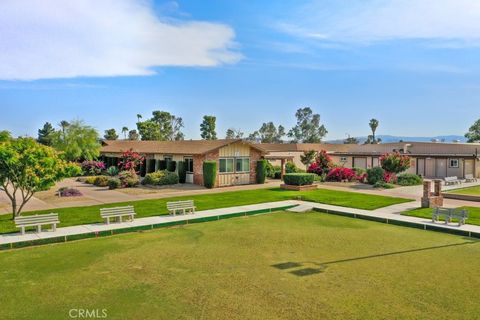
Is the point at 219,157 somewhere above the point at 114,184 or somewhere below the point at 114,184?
above

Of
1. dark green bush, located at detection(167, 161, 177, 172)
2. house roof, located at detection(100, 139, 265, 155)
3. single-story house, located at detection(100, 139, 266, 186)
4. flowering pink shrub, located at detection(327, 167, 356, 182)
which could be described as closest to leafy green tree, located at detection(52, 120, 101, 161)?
house roof, located at detection(100, 139, 265, 155)

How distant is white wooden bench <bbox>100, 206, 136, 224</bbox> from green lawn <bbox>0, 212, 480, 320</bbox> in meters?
1.67

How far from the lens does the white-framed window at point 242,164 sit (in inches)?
1141

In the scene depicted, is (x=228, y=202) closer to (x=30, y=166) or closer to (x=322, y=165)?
(x=30, y=166)

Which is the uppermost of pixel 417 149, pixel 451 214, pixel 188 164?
pixel 417 149

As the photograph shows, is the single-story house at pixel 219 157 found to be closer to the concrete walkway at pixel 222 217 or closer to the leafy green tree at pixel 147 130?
the concrete walkway at pixel 222 217

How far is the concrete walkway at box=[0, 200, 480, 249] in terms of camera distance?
11.9m

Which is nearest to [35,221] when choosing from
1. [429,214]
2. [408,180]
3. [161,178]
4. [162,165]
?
[161,178]

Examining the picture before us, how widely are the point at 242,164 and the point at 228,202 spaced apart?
10103mm

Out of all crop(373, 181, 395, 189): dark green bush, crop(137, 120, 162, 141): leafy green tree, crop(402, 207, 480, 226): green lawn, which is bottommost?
crop(402, 207, 480, 226): green lawn

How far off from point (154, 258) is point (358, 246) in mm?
5971

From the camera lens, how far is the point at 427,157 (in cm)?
3722

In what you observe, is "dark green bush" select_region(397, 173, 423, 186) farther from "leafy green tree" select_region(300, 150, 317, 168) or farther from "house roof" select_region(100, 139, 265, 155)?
"house roof" select_region(100, 139, 265, 155)

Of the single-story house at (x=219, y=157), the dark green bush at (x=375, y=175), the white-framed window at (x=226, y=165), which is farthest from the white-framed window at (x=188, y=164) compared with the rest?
the dark green bush at (x=375, y=175)
